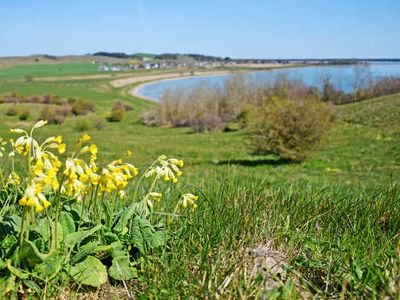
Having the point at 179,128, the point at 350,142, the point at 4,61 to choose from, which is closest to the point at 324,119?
the point at 350,142

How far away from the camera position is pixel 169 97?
7050 centimetres

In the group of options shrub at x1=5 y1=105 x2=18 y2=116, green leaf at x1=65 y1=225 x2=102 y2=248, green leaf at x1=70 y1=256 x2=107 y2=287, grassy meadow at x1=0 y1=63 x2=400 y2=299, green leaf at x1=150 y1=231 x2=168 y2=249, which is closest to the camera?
A: grassy meadow at x1=0 y1=63 x2=400 y2=299

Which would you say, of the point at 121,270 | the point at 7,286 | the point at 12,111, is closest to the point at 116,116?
the point at 12,111

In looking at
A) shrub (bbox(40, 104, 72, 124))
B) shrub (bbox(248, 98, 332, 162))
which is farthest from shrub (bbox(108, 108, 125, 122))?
shrub (bbox(248, 98, 332, 162))

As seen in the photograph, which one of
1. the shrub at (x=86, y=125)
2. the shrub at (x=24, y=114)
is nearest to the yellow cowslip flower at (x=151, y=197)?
the shrub at (x=86, y=125)

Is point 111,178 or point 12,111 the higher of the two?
point 111,178

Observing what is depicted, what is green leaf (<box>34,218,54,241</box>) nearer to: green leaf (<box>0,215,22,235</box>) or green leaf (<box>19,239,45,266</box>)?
green leaf (<box>0,215,22,235</box>)

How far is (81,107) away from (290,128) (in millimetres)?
65497

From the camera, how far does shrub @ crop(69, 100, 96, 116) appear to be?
82625 millimetres

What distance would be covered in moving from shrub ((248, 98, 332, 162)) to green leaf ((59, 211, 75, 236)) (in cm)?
2327

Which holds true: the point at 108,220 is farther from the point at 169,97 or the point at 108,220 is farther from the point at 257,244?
the point at 169,97

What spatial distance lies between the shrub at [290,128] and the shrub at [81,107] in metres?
62.2

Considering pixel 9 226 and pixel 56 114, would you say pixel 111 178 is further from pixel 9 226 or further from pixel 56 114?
pixel 56 114

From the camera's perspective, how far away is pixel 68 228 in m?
2.60
